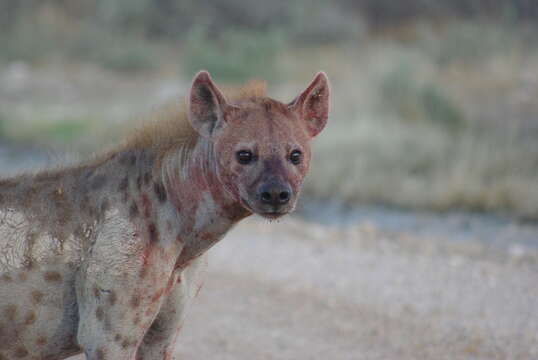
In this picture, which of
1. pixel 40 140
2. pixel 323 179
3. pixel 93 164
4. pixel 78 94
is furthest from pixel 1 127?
pixel 93 164

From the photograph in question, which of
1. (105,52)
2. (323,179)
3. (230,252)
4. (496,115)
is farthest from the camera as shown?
(105,52)

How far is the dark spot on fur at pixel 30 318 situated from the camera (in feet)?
11.3

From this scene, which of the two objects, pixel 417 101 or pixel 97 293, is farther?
pixel 417 101

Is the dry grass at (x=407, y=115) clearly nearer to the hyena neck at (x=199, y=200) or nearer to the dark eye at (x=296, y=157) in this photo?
the hyena neck at (x=199, y=200)

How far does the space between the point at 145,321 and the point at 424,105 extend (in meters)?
11.3

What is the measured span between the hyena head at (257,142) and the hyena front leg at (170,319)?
47 centimetres

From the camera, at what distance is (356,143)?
12.8 m

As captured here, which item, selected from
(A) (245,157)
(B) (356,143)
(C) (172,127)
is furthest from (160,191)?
(B) (356,143)

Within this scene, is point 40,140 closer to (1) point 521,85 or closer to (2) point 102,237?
(1) point 521,85

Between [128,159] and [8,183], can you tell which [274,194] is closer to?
[128,159]

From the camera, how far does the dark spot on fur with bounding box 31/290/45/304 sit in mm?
3438

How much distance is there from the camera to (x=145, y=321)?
3455 mm

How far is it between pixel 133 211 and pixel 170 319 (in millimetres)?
484

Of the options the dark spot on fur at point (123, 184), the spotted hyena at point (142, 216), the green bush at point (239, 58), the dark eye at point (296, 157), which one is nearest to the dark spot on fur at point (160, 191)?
the spotted hyena at point (142, 216)
